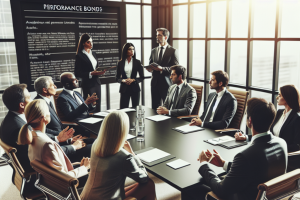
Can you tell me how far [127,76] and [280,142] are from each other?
3352mm

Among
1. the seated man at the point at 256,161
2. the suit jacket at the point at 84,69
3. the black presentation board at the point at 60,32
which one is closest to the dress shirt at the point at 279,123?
the seated man at the point at 256,161

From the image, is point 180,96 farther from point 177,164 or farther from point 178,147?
point 177,164

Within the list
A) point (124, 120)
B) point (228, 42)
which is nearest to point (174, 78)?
point (228, 42)

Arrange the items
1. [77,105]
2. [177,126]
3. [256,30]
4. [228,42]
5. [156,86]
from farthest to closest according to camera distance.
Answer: [156,86] < [228,42] < [256,30] < [77,105] < [177,126]

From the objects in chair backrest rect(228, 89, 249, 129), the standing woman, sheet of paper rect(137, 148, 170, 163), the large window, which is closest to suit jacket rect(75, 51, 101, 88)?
the standing woman

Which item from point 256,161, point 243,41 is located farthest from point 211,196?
point 243,41

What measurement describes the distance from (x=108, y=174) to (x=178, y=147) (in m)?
0.92

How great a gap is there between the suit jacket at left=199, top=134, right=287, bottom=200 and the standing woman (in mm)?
3239

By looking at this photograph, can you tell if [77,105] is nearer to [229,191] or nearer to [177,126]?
[177,126]

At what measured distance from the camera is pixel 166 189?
3.31 metres

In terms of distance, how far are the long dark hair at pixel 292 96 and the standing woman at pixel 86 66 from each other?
2.85 m

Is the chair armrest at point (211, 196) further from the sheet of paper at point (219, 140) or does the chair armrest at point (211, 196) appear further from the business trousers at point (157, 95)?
the business trousers at point (157, 95)

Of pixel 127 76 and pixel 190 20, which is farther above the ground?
pixel 190 20

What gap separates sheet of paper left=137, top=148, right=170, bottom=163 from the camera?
2316mm
